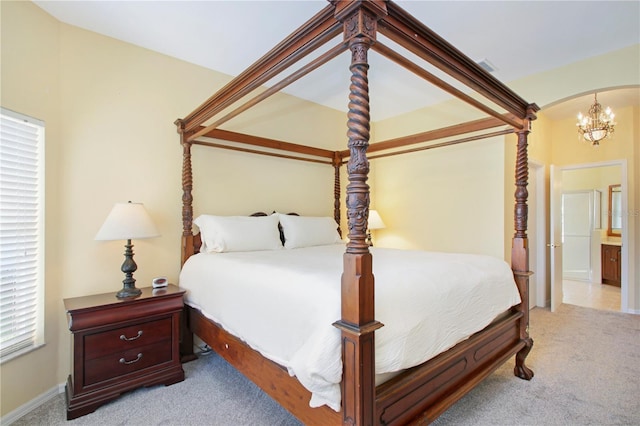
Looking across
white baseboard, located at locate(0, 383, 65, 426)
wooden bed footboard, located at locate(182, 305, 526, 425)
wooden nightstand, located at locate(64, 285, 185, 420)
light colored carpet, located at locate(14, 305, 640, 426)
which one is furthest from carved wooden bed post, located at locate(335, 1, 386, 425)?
white baseboard, located at locate(0, 383, 65, 426)

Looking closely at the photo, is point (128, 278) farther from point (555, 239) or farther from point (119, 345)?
point (555, 239)

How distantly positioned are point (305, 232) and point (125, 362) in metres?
1.90

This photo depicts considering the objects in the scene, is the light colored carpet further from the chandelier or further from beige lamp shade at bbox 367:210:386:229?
the chandelier

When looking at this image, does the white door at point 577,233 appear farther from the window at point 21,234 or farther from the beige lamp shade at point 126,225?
the window at point 21,234

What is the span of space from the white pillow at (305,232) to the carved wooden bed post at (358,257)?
203cm

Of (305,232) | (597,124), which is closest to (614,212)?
(597,124)

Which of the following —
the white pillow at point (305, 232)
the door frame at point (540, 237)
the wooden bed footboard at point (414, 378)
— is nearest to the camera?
the wooden bed footboard at point (414, 378)

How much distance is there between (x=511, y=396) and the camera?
2.16 meters

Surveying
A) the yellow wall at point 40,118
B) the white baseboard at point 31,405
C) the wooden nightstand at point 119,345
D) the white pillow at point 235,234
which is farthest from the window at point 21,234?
the white pillow at point 235,234

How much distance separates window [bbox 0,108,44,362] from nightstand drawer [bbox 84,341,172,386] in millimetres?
494

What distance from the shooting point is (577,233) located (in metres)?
6.47

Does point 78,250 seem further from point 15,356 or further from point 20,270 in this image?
point 15,356

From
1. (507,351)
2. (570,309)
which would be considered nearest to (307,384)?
(507,351)

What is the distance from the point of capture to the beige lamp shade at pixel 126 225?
7.31ft
